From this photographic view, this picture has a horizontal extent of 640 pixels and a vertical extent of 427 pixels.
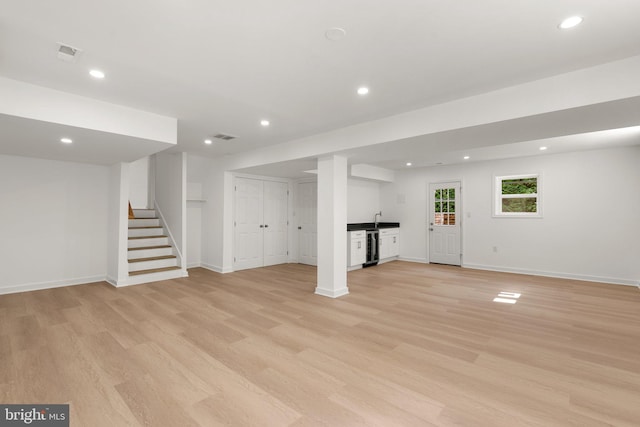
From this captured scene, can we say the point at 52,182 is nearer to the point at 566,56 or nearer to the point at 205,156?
the point at 205,156

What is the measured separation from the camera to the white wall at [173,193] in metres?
5.91

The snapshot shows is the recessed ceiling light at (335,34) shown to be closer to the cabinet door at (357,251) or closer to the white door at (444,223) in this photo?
the cabinet door at (357,251)

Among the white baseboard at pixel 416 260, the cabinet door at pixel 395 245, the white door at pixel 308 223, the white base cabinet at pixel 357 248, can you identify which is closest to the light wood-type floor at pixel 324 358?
the white base cabinet at pixel 357 248

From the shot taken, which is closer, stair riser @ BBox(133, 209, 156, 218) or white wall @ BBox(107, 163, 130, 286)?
white wall @ BBox(107, 163, 130, 286)

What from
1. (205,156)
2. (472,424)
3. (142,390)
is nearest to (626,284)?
(472,424)

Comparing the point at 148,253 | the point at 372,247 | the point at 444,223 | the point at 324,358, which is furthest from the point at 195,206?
the point at 444,223

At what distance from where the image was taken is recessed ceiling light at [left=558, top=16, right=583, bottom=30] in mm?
1888

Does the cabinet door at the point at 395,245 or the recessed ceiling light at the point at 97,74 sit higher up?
the recessed ceiling light at the point at 97,74

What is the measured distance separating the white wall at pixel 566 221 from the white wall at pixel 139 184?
23.8 ft

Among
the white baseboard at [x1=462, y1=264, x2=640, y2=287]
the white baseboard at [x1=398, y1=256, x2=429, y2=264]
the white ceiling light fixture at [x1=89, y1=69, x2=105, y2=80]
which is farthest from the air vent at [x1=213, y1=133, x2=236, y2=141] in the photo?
the white baseboard at [x1=462, y1=264, x2=640, y2=287]

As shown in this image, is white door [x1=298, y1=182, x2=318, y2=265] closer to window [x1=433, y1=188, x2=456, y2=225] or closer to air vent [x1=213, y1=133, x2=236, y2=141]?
air vent [x1=213, y1=133, x2=236, y2=141]

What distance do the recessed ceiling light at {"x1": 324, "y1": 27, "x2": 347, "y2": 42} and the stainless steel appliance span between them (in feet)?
17.1

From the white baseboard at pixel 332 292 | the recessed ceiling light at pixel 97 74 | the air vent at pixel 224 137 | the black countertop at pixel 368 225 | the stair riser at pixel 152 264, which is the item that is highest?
the recessed ceiling light at pixel 97 74

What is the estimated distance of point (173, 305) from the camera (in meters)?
4.03
